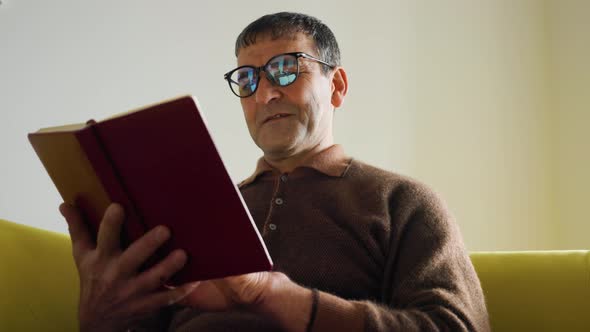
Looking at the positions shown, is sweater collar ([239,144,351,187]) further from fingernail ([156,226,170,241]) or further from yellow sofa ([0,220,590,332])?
fingernail ([156,226,170,241])

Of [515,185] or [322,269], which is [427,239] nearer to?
[322,269]

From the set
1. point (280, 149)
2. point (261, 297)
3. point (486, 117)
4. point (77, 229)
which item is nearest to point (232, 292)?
point (261, 297)

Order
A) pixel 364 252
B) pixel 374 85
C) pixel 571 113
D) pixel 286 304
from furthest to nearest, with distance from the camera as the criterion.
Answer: pixel 571 113 → pixel 374 85 → pixel 364 252 → pixel 286 304

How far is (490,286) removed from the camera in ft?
4.32

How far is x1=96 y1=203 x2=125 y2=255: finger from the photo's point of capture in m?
0.80

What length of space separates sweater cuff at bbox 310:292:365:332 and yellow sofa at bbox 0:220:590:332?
0.52m

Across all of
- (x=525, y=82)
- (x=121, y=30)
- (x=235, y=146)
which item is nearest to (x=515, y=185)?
(x=525, y=82)

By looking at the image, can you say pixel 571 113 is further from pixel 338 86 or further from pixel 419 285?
pixel 419 285

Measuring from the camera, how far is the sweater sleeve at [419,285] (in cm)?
92

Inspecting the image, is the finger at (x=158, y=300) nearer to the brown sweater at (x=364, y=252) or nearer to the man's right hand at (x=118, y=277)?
the man's right hand at (x=118, y=277)

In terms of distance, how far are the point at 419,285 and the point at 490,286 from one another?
15.3 inches

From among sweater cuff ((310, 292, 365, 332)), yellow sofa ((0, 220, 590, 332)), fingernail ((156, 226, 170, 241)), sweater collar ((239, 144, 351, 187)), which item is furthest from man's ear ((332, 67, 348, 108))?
fingernail ((156, 226, 170, 241))

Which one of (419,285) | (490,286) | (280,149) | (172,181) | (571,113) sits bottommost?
(571,113)

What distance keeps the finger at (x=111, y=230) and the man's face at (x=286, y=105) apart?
56cm
